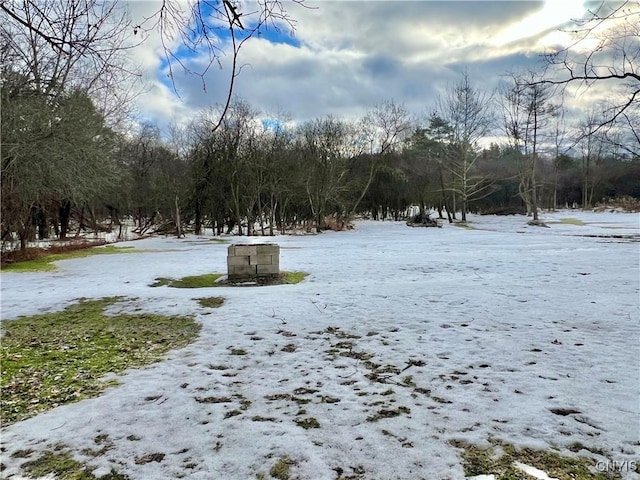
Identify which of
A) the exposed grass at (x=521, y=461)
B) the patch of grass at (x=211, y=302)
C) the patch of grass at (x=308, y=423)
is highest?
the patch of grass at (x=211, y=302)

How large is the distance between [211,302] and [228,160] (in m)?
19.7

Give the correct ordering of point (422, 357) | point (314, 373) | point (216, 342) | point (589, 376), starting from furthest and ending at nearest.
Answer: point (216, 342) < point (422, 357) < point (314, 373) < point (589, 376)

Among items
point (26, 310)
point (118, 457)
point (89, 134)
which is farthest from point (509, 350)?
point (89, 134)

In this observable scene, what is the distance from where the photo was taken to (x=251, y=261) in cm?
812

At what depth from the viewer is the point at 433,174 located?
32969mm

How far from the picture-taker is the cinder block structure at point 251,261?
8016 millimetres

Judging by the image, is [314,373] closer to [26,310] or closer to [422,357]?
[422,357]

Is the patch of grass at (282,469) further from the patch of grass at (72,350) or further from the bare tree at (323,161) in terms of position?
the bare tree at (323,161)

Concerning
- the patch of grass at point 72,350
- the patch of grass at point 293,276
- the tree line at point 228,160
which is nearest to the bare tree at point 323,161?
the tree line at point 228,160

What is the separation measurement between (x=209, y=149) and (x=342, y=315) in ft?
71.9

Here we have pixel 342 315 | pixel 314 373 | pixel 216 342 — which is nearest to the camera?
pixel 314 373

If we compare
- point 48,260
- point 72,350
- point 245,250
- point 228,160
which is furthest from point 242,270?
point 228,160

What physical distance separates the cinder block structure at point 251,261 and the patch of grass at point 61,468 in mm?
5745

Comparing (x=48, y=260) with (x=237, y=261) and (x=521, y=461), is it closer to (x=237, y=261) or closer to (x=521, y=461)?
(x=237, y=261)
